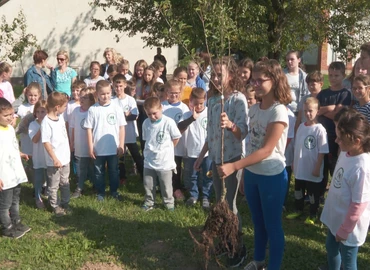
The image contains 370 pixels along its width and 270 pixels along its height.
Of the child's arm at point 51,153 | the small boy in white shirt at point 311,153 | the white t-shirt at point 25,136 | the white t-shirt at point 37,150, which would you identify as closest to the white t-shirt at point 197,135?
the small boy in white shirt at point 311,153

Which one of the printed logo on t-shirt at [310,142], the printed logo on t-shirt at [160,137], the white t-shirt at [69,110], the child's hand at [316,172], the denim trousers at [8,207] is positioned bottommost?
the denim trousers at [8,207]

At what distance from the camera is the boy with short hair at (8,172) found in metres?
4.90

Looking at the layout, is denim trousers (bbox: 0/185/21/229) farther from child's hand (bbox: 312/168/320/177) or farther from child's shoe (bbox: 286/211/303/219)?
child's hand (bbox: 312/168/320/177)

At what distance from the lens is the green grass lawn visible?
455 centimetres

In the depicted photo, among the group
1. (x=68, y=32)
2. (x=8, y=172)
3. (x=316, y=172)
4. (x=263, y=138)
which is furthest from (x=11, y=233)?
(x=68, y=32)

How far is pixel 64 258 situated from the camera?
4.61m

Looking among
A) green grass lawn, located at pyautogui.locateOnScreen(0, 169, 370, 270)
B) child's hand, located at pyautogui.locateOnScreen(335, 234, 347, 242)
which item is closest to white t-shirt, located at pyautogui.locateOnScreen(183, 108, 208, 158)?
green grass lawn, located at pyautogui.locateOnScreen(0, 169, 370, 270)

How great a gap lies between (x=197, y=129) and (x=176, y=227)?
1.50 metres

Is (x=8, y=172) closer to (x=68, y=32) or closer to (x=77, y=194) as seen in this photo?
(x=77, y=194)

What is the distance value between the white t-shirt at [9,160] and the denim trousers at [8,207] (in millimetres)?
108

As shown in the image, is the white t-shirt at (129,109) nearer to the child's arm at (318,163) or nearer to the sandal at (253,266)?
the child's arm at (318,163)

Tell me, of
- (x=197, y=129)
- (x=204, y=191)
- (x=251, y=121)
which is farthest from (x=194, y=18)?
(x=251, y=121)

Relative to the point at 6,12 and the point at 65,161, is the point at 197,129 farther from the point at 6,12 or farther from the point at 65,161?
the point at 6,12

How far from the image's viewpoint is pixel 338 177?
145 inches
